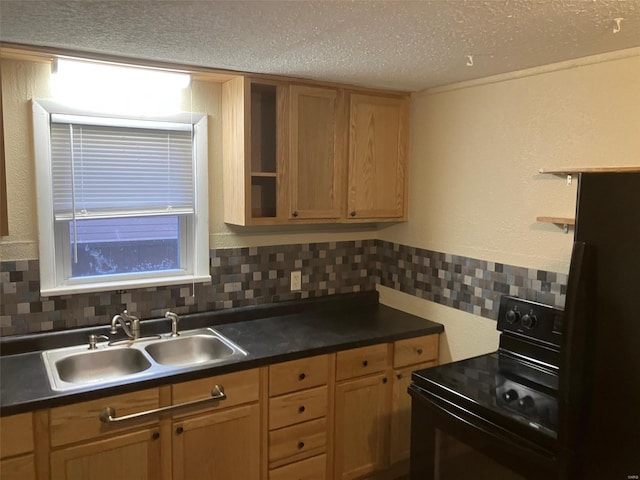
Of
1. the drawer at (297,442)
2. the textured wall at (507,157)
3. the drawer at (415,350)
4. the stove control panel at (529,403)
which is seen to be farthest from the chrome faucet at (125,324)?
the stove control panel at (529,403)

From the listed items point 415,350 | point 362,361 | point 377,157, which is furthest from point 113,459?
point 377,157

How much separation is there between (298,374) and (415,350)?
686 millimetres

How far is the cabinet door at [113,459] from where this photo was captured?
182 centimetres

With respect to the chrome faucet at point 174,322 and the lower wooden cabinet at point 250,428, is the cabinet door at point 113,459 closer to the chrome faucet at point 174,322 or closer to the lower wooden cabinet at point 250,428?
the lower wooden cabinet at point 250,428

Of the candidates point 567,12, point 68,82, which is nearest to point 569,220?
point 567,12

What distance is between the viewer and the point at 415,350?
8.67ft

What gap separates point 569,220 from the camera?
2.02 metres

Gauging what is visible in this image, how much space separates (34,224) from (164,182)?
1.96ft

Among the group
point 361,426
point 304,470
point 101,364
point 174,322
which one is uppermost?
point 174,322

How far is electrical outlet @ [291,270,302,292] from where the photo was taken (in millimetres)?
2871

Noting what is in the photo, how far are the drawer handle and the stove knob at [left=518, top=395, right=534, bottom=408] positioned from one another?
1.13m

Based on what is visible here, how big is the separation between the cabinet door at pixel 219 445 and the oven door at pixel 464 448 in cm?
67

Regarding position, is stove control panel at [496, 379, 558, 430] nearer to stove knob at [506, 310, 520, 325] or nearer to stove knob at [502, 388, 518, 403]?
stove knob at [502, 388, 518, 403]

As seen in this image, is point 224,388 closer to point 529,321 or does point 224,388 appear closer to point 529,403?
point 529,403
